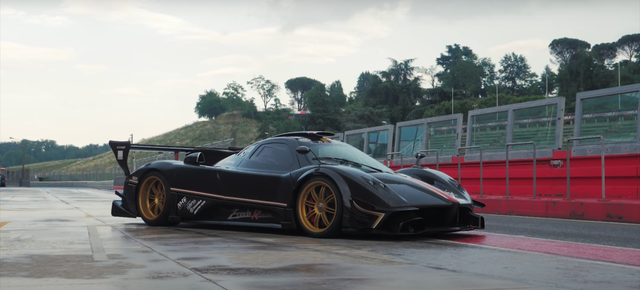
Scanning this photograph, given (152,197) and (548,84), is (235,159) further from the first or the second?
(548,84)

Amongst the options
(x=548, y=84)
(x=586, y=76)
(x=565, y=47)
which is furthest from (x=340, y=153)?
(x=565, y=47)

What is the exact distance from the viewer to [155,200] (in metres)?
9.99

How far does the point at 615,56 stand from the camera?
520ft

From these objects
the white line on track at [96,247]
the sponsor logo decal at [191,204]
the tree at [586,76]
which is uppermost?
the tree at [586,76]

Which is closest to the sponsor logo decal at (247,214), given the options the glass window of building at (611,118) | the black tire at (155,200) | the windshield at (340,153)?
the windshield at (340,153)

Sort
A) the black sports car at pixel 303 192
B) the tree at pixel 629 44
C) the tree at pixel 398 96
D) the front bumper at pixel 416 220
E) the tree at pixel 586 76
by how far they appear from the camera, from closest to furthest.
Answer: the front bumper at pixel 416 220 < the black sports car at pixel 303 192 < the tree at pixel 586 76 < the tree at pixel 398 96 < the tree at pixel 629 44

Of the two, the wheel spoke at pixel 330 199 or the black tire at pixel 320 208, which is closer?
the black tire at pixel 320 208

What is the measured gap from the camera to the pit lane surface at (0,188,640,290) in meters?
4.79

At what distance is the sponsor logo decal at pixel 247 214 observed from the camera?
27.9 feet

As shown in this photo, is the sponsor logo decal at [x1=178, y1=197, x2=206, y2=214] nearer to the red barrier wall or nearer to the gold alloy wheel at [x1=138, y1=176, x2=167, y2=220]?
the gold alloy wheel at [x1=138, y1=176, x2=167, y2=220]

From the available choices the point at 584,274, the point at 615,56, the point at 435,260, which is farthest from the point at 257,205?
the point at 615,56

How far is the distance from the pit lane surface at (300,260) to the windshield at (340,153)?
97 centimetres

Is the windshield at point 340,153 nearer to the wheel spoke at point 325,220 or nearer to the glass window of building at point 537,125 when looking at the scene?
the wheel spoke at point 325,220

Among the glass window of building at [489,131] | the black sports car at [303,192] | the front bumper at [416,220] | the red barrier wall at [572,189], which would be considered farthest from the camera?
the glass window of building at [489,131]
